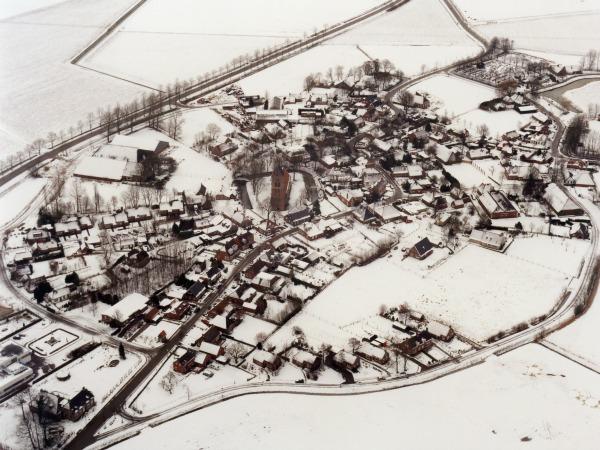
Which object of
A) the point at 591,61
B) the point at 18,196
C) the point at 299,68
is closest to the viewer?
the point at 18,196

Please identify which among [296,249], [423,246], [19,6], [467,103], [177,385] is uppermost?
[19,6]

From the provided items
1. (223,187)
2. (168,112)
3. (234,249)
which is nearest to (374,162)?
(223,187)

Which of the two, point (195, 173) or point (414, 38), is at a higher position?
A: point (414, 38)

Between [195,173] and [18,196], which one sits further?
[195,173]

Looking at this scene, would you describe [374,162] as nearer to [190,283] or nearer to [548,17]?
[190,283]

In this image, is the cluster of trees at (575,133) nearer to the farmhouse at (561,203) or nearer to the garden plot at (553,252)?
the farmhouse at (561,203)

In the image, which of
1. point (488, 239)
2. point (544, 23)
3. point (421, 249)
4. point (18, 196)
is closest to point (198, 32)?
point (18, 196)

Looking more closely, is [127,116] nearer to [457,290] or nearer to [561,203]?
[457,290]
